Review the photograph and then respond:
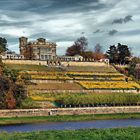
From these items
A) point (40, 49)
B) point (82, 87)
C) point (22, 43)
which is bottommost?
point (82, 87)

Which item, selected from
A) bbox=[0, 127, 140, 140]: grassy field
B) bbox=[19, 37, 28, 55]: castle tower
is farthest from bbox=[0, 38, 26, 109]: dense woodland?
bbox=[19, 37, 28, 55]: castle tower

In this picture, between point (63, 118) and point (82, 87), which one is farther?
point (82, 87)

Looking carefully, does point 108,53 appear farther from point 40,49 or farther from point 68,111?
point 68,111

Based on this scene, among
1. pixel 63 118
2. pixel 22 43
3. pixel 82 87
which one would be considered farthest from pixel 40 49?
pixel 63 118

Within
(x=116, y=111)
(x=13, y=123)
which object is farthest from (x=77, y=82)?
(x=13, y=123)

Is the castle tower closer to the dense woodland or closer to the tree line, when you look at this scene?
the tree line

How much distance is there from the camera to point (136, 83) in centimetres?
11588

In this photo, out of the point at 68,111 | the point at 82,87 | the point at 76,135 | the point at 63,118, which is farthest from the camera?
the point at 82,87

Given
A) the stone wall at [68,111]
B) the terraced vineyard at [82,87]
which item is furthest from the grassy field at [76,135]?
the terraced vineyard at [82,87]

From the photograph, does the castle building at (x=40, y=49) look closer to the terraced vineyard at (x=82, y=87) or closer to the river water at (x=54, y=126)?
the terraced vineyard at (x=82, y=87)

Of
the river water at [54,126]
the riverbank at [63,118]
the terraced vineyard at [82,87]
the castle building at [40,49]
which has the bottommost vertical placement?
the riverbank at [63,118]

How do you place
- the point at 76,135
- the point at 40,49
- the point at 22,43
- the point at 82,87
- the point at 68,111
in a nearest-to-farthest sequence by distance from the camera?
the point at 76,135, the point at 68,111, the point at 82,87, the point at 40,49, the point at 22,43

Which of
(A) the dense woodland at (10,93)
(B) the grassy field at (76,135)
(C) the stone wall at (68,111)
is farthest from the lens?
(A) the dense woodland at (10,93)

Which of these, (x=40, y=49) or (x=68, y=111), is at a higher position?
(x=40, y=49)
